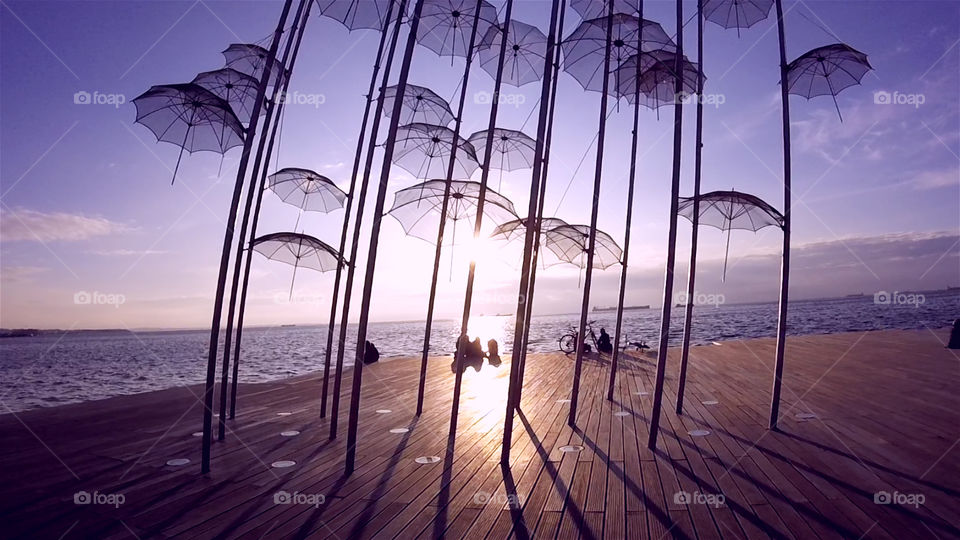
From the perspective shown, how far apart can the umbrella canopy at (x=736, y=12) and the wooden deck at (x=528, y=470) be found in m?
8.41

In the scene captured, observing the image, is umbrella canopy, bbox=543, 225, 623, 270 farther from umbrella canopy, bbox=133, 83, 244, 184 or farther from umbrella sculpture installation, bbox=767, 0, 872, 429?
umbrella canopy, bbox=133, 83, 244, 184

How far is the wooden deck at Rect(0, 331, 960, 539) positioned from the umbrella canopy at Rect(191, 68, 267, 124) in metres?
6.54

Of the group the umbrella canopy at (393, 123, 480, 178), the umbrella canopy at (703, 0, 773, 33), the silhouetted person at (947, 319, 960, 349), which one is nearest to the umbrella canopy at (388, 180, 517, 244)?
the umbrella canopy at (393, 123, 480, 178)

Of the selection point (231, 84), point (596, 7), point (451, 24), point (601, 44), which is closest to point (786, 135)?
point (601, 44)

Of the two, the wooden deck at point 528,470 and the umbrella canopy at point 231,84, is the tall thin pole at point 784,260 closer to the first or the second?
the wooden deck at point 528,470

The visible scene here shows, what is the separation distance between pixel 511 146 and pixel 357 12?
15.3 ft

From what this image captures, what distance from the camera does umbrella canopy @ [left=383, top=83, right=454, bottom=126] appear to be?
32.8ft

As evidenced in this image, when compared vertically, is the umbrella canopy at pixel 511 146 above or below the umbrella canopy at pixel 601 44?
below

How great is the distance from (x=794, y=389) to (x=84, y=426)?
1662 centimetres

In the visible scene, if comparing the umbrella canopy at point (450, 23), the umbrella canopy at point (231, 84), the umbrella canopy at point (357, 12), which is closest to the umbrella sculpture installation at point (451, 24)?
the umbrella canopy at point (450, 23)

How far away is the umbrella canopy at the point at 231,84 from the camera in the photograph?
27.5 feet

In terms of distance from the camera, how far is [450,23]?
29.9ft

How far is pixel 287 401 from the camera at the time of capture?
11961mm

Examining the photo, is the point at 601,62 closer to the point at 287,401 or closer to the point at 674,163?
the point at 674,163
